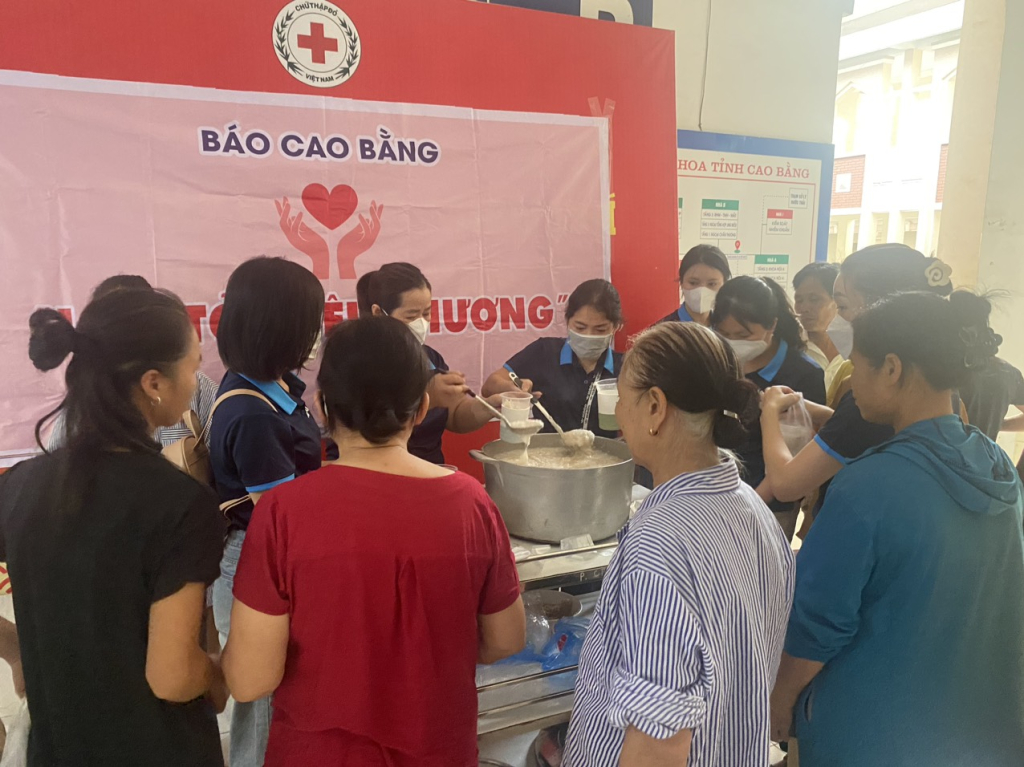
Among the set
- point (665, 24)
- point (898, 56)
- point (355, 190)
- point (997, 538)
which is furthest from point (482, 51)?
point (898, 56)

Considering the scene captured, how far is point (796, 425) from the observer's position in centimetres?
202

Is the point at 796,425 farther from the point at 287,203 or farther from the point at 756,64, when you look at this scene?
the point at 756,64

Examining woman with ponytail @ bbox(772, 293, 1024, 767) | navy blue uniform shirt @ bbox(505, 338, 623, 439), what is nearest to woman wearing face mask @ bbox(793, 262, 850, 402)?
navy blue uniform shirt @ bbox(505, 338, 623, 439)

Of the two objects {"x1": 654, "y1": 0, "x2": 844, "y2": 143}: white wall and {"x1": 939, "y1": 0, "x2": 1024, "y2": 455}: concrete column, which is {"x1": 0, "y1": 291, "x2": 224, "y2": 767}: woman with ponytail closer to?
{"x1": 654, "y1": 0, "x2": 844, "y2": 143}: white wall

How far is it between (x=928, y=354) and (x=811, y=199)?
312cm

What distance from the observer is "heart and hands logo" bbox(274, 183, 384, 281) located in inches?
106

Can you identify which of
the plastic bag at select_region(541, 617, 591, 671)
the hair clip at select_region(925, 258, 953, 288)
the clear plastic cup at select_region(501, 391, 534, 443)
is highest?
the hair clip at select_region(925, 258, 953, 288)

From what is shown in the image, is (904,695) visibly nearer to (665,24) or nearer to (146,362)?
(146,362)

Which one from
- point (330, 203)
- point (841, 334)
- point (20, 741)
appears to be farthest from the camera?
point (330, 203)

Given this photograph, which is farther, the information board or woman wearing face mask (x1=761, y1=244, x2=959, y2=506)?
the information board

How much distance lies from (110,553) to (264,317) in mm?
601

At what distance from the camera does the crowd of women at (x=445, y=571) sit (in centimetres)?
100

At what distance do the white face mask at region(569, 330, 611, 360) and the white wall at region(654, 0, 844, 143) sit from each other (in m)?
1.77

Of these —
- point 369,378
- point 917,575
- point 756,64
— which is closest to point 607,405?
point 917,575
